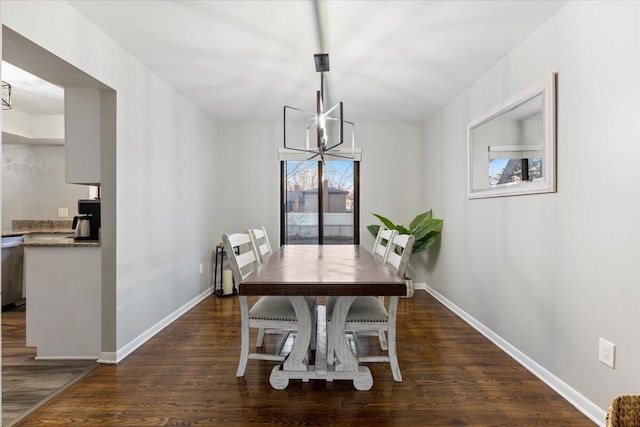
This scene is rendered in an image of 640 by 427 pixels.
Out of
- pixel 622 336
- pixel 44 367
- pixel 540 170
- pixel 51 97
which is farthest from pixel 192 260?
pixel 622 336

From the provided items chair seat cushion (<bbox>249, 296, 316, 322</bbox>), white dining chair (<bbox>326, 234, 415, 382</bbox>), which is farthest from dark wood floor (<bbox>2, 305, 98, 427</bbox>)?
white dining chair (<bbox>326, 234, 415, 382</bbox>)

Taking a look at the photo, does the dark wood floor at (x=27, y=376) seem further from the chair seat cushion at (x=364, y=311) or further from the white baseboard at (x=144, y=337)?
the chair seat cushion at (x=364, y=311)

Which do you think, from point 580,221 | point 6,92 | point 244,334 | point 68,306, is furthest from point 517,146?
point 6,92

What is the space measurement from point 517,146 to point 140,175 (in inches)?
116

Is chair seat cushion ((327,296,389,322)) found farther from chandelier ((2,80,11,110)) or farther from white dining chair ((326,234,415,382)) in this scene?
chandelier ((2,80,11,110))

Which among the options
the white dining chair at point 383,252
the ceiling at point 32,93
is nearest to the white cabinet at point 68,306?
the ceiling at point 32,93

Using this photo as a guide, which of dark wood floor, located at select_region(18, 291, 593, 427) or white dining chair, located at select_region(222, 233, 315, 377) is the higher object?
white dining chair, located at select_region(222, 233, 315, 377)

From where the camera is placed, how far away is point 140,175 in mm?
3006

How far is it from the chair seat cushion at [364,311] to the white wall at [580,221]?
1.06 meters

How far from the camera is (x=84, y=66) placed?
2.34 meters

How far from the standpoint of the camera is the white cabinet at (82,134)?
9.08ft

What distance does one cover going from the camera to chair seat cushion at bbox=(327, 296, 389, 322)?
225 cm

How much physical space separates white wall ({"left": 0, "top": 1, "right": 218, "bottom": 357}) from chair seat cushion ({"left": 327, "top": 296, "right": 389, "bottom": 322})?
161 centimetres

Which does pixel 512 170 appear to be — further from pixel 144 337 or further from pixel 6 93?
pixel 6 93
